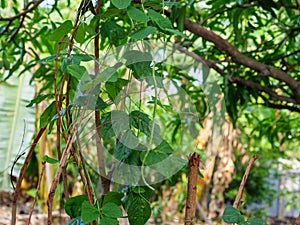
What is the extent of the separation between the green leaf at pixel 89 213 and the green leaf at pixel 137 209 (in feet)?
0.24

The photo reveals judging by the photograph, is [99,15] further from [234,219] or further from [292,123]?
[292,123]

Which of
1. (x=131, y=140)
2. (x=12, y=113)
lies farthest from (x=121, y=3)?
(x=12, y=113)

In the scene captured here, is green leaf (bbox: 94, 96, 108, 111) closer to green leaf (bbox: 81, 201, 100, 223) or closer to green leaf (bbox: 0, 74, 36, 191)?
green leaf (bbox: 81, 201, 100, 223)

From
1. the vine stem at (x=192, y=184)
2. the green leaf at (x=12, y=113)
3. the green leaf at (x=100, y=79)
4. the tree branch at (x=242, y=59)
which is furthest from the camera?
the green leaf at (x=12, y=113)

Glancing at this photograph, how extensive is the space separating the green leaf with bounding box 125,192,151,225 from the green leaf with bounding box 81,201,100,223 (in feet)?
0.24

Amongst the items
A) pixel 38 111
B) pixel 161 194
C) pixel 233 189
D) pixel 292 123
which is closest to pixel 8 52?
pixel 292 123

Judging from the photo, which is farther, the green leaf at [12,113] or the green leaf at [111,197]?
the green leaf at [12,113]

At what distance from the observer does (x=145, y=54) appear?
0.48m

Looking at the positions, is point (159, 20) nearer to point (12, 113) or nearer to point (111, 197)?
point (111, 197)

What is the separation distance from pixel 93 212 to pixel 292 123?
110 cm

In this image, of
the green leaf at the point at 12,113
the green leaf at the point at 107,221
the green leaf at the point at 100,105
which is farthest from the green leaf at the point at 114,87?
the green leaf at the point at 12,113

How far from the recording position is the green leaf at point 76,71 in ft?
1.36

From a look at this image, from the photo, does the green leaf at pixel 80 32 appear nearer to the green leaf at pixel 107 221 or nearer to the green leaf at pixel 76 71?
the green leaf at pixel 76 71

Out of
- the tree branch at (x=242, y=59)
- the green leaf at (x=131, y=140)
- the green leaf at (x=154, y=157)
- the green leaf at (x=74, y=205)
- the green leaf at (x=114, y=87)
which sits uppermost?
the tree branch at (x=242, y=59)
